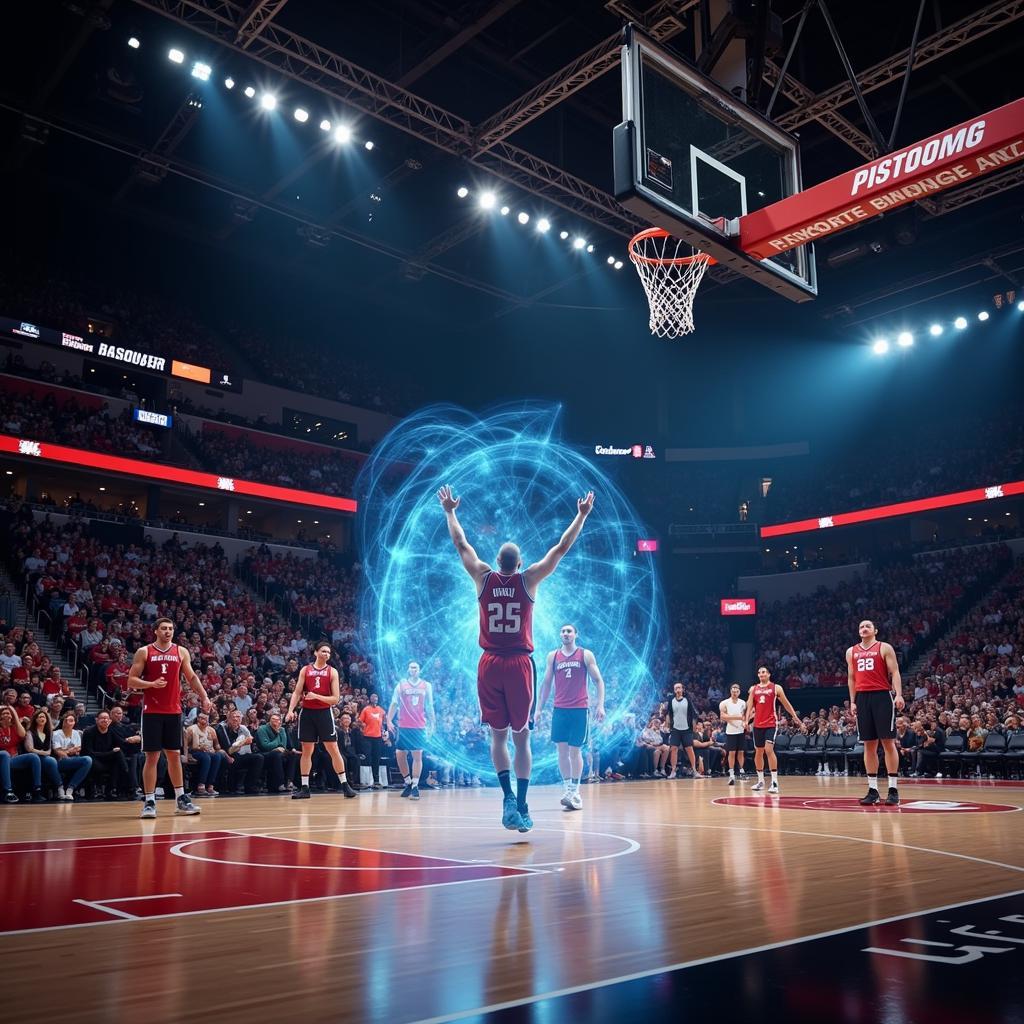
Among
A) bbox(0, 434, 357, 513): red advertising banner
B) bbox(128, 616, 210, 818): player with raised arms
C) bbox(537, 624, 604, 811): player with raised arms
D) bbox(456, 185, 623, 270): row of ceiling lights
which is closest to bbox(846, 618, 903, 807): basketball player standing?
bbox(537, 624, 604, 811): player with raised arms

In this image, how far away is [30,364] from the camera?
2614 centimetres

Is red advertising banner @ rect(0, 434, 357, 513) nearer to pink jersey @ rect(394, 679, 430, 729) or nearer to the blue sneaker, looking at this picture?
pink jersey @ rect(394, 679, 430, 729)

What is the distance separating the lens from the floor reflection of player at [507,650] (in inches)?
255

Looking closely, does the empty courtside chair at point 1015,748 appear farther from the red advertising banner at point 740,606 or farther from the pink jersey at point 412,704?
the red advertising banner at point 740,606

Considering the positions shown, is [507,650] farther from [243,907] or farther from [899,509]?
[899,509]

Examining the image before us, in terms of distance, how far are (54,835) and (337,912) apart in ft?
13.9

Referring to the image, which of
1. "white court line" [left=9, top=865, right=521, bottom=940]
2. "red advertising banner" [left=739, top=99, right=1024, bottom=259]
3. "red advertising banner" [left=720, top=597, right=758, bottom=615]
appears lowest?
"white court line" [left=9, top=865, right=521, bottom=940]

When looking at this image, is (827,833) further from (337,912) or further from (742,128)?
(742,128)

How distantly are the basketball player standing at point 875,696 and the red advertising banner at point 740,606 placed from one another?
23791mm

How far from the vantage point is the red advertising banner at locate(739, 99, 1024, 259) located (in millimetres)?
8055

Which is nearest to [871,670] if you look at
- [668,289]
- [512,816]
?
[512,816]

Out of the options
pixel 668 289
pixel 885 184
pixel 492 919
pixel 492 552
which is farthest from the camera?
pixel 492 552

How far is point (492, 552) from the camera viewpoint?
27.8 meters

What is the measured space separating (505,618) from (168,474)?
21.2m
